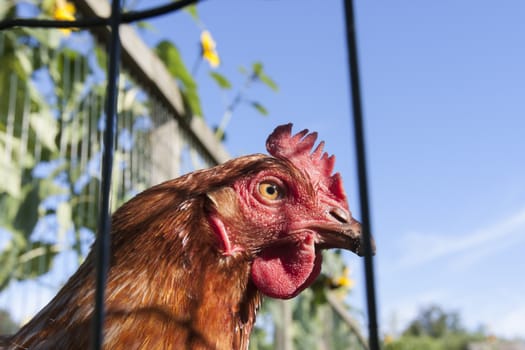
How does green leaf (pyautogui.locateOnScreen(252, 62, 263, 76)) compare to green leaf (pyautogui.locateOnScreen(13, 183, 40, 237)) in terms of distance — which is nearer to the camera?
green leaf (pyautogui.locateOnScreen(13, 183, 40, 237))

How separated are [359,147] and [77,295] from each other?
71 centimetres

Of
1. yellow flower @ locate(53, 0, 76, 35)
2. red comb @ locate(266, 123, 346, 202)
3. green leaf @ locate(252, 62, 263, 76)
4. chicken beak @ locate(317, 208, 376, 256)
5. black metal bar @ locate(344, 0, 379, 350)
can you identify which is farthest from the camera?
green leaf @ locate(252, 62, 263, 76)

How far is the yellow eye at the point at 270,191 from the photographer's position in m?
1.24

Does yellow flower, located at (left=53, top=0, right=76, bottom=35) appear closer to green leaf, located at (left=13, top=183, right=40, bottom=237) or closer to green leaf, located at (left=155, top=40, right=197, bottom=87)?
green leaf, located at (left=155, top=40, right=197, bottom=87)

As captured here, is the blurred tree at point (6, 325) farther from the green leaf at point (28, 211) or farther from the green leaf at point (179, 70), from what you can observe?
the green leaf at point (179, 70)

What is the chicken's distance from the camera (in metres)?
0.96

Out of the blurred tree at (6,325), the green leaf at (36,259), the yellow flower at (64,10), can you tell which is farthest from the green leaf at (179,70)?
the blurred tree at (6,325)

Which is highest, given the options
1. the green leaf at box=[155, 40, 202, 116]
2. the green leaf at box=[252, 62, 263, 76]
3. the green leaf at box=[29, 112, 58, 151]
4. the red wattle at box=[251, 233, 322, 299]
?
the green leaf at box=[252, 62, 263, 76]

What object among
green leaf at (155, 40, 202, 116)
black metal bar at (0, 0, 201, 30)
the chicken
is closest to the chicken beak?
the chicken

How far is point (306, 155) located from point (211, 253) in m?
0.43

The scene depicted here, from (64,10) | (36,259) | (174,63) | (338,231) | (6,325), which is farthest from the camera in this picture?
(6,325)

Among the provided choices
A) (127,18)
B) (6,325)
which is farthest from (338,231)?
(6,325)

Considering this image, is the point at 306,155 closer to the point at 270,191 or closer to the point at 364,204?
the point at 270,191

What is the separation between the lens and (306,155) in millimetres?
1406
